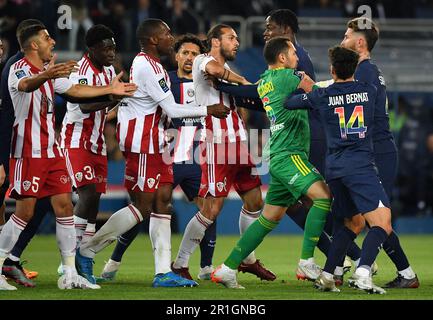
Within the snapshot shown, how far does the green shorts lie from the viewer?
9.33 meters

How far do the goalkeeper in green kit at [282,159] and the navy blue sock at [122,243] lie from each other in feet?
4.53

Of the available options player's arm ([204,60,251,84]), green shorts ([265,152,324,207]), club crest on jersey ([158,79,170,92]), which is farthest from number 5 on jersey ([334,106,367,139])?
club crest on jersey ([158,79,170,92])

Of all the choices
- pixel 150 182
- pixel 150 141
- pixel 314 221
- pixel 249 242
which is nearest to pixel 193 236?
pixel 150 182

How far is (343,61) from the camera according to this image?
9.05 metres

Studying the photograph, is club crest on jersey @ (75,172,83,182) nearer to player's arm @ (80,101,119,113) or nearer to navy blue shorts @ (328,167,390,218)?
player's arm @ (80,101,119,113)

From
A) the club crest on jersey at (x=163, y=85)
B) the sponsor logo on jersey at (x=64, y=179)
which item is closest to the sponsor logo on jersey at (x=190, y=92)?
the club crest on jersey at (x=163, y=85)

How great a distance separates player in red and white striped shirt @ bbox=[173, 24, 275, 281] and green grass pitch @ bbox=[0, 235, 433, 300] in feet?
1.54

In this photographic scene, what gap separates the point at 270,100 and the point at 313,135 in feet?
4.22

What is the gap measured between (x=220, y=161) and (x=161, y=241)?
1.14 meters

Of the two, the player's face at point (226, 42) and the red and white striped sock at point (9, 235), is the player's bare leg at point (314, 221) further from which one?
the red and white striped sock at point (9, 235)

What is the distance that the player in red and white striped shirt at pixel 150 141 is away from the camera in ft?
31.8

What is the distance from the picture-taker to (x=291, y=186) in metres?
9.36
